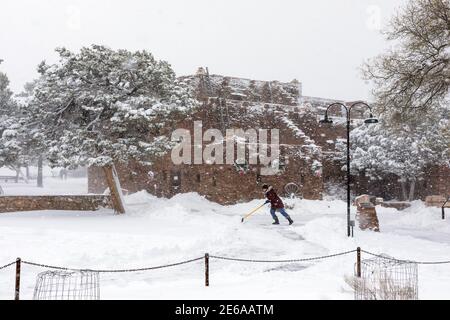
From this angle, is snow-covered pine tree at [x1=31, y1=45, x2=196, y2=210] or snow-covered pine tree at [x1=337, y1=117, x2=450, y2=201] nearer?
snow-covered pine tree at [x1=31, y1=45, x2=196, y2=210]

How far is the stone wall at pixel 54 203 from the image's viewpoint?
21.6 meters

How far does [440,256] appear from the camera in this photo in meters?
11.9

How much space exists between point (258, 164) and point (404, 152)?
10770 millimetres

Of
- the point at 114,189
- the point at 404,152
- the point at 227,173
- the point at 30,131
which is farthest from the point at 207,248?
the point at 404,152

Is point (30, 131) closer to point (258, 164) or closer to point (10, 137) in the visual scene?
point (10, 137)

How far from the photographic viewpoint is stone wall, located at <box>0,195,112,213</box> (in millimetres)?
21625

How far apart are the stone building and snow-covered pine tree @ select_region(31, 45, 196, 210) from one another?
6.67m

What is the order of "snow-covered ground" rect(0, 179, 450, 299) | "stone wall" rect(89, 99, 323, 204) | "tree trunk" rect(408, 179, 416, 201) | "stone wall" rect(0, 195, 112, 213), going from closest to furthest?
"snow-covered ground" rect(0, 179, 450, 299) < "stone wall" rect(0, 195, 112, 213) < "stone wall" rect(89, 99, 323, 204) < "tree trunk" rect(408, 179, 416, 201)

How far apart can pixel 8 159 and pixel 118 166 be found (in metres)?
9.31

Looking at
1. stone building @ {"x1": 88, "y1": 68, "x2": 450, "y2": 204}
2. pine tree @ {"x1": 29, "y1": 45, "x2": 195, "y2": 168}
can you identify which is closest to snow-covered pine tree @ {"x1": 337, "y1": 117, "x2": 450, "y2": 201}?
stone building @ {"x1": 88, "y1": 68, "x2": 450, "y2": 204}

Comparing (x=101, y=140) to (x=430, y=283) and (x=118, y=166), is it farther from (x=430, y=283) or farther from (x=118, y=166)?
(x=430, y=283)

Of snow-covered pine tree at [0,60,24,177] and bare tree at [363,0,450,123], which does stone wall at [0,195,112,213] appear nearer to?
snow-covered pine tree at [0,60,24,177]
